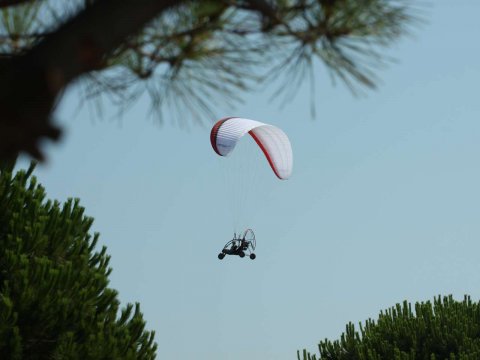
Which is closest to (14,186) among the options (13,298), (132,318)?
(13,298)

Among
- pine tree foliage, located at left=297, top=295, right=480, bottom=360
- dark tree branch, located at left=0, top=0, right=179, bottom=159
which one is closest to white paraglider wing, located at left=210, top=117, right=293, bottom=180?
pine tree foliage, located at left=297, top=295, right=480, bottom=360

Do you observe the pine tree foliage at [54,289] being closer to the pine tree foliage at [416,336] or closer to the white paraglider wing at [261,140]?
the white paraglider wing at [261,140]

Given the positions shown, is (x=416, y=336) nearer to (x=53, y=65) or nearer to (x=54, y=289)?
(x=54, y=289)

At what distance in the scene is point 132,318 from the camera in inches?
551

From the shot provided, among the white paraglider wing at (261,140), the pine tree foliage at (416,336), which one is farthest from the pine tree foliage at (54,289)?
the pine tree foliage at (416,336)

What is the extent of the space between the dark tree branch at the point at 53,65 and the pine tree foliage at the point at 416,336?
49.0ft

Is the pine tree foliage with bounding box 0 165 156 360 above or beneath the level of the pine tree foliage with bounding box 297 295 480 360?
beneath

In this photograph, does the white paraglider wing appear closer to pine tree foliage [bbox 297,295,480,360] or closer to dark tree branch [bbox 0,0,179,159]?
pine tree foliage [bbox 297,295,480,360]

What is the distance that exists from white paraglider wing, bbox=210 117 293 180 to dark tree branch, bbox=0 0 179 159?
1278 centimetres

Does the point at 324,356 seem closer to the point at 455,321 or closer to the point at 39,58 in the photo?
the point at 455,321

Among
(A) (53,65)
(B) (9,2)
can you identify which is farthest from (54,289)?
(A) (53,65)

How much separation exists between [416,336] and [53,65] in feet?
53.9

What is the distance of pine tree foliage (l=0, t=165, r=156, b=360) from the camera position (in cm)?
1271

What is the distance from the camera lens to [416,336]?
64.6ft
